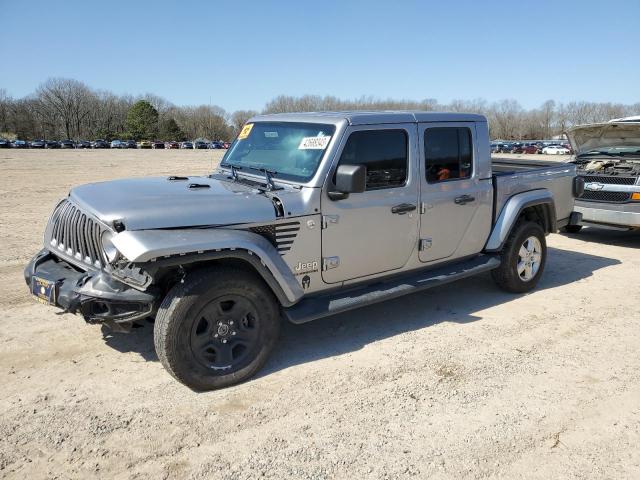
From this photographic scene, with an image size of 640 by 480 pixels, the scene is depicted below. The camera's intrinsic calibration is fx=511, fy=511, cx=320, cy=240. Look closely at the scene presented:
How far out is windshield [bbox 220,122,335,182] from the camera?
425 cm

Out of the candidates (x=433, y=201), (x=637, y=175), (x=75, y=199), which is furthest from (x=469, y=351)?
(x=637, y=175)

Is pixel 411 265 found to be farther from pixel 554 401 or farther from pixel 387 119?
pixel 554 401

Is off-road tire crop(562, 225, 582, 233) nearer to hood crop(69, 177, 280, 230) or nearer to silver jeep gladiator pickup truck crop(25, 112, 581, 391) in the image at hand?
silver jeep gladiator pickup truck crop(25, 112, 581, 391)

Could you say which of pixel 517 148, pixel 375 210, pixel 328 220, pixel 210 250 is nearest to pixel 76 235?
pixel 210 250

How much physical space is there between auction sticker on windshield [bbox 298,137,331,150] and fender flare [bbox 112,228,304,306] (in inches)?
39.1

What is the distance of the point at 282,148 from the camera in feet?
15.0

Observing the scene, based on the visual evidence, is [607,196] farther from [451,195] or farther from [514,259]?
[451,195]

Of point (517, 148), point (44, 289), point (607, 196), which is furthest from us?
point (517, 148)

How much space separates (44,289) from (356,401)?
2415mm

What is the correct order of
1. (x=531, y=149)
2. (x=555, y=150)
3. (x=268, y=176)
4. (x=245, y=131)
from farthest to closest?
(x=531, y=149), (x=555, y=150), (x=245, y=131), (x=268, y=176)

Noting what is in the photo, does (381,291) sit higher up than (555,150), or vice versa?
(555,150)

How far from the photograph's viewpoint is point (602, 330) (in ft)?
16.3

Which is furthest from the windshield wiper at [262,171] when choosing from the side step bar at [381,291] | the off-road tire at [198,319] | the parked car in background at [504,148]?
the parked car in background at [504,148]

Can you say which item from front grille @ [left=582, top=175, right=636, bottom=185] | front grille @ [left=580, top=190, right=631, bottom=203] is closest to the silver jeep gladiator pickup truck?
front grille @ [left=580, top=190, right=631, bottom=203]
